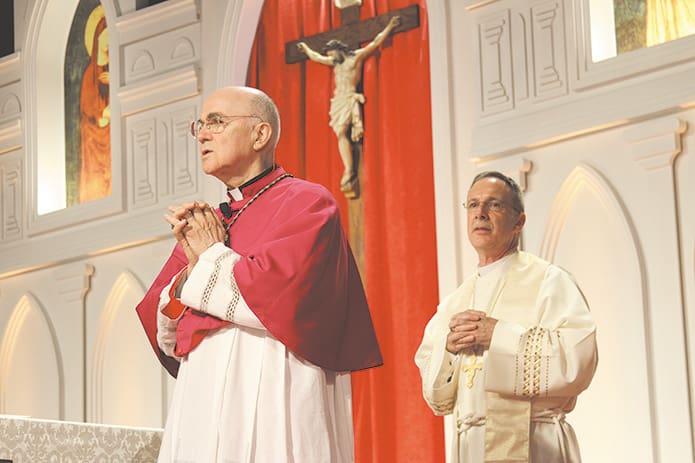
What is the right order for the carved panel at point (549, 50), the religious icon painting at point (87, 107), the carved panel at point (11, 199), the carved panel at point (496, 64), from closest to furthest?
the carved panel at point (549, 50)
the carved panel at point (496, 64)
the religious icon painting at point (87, 107)
the carved panel at point (11, 199)

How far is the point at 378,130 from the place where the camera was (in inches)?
321

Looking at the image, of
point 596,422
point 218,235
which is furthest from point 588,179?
point 218,235

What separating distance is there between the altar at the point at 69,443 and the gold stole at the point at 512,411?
4.81 ft

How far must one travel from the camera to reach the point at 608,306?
6.65 meters

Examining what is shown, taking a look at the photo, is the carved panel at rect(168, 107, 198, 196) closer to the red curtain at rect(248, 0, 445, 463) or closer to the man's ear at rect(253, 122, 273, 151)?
the red curtain at rect(248, 0, 445, 463)

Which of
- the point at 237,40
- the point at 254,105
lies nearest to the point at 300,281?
the point at 254,105

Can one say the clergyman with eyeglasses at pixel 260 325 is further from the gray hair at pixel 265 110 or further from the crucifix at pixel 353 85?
the crucifix at pixel 353 85

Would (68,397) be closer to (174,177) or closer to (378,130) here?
(174,177)

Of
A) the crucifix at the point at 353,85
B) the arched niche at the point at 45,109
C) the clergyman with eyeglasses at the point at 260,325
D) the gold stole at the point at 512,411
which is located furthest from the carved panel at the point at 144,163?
the clergyman with eyeglasses at the point at 260,325

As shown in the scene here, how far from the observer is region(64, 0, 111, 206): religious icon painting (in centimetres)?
1039

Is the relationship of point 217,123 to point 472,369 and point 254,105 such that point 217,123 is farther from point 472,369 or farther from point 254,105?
point 472,369

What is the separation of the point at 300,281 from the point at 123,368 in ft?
19.7

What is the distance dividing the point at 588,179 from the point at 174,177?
362 centimetres

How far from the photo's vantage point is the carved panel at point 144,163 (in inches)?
373
